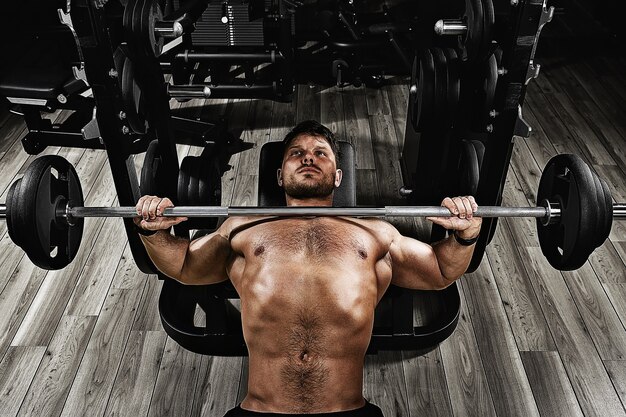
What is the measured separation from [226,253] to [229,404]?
0.47m

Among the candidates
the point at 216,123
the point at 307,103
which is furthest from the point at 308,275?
the point at 307,103

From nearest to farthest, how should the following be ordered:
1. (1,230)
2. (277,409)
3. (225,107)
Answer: (277,409), (1,230), (225,107)

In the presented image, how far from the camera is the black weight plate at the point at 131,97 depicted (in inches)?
71.7

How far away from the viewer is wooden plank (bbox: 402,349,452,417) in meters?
1.77

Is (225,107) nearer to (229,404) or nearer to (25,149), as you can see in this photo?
(25,149)

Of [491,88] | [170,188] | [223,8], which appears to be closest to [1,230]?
[170,188]

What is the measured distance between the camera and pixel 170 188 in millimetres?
2018

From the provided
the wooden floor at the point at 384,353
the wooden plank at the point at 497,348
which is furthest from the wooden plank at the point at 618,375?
the wooden plank at the point at 497,348

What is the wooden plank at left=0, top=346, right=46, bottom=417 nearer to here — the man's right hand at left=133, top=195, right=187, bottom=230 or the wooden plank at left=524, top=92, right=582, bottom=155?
the man's right hand at left=133, top=195, right=187, bottom=230

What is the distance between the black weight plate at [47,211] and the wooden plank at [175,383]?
0.51 m

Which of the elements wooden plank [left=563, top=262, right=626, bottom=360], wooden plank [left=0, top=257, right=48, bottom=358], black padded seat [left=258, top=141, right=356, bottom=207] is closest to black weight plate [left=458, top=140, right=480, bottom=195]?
black padded seat [left=258, top=141, right=356, bottom=207]

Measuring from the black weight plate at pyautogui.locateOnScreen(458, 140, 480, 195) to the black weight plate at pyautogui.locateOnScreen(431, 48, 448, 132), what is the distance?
0.43 ft

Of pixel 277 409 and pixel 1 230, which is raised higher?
pixel 277 409

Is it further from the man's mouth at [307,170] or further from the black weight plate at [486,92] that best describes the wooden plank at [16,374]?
the black weight plate at [486,92]
